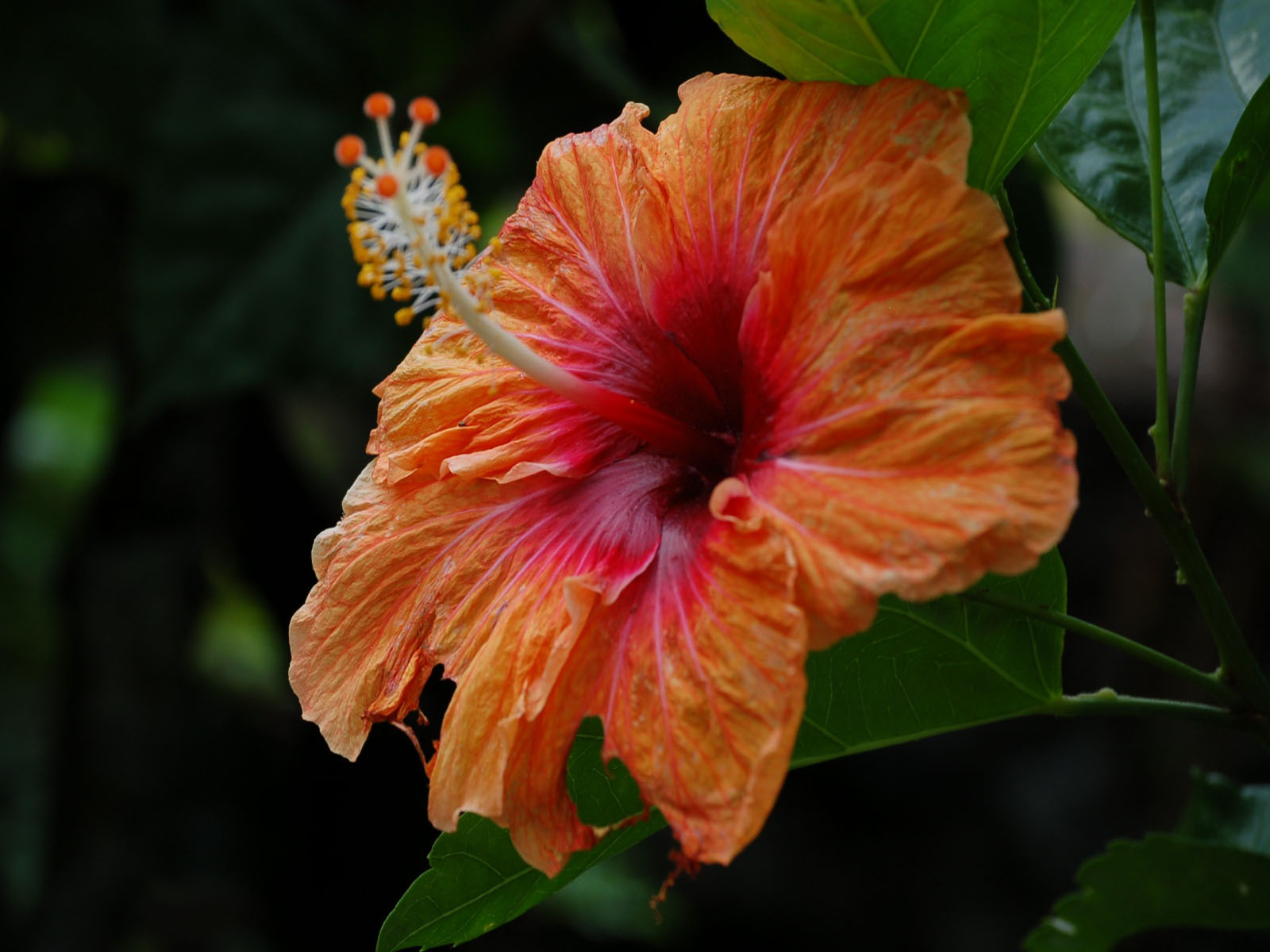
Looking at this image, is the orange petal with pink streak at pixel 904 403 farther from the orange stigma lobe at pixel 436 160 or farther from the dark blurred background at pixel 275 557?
the dark blurred background at pixel 275 557

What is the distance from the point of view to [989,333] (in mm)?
722

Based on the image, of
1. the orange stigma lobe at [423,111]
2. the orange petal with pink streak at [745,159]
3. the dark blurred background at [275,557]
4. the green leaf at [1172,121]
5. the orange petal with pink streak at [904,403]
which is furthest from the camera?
the dark blurred background at [275,557]

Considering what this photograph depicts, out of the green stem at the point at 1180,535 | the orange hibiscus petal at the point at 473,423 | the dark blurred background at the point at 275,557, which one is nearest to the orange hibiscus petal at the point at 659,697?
the orange hibiscus petal at the point at 473,423

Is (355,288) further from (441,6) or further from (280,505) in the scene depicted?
(441,6)

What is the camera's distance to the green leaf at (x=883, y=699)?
95 cm

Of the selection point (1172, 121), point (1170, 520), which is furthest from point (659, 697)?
point (1172, 121)

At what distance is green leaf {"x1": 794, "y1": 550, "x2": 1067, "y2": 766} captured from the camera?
3.12ft

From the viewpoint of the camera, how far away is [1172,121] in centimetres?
115

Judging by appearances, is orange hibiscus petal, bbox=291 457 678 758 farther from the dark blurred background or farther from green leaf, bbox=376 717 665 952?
the dark blurred background

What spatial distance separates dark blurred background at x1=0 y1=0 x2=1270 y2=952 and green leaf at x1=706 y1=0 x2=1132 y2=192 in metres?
1.05

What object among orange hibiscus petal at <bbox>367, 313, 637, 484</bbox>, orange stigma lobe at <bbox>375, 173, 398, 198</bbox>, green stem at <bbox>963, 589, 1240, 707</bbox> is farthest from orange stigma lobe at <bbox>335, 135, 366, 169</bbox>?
green stem at <bbox>963, 589, 1240, 707</bbox>

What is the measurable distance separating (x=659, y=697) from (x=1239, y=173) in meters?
0.61

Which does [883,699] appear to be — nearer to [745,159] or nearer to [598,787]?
[598,787]

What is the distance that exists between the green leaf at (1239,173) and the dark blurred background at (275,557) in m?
0.91
